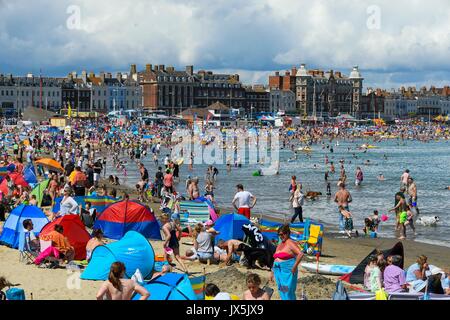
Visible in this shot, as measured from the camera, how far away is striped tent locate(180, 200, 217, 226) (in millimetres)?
17625

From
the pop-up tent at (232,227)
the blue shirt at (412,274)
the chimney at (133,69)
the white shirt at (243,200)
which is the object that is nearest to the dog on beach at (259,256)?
the pop-up tent at (232,227)

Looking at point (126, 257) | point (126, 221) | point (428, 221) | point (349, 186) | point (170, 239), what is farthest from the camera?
point (349, 186)

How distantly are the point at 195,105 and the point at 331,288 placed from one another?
12781 centimetres

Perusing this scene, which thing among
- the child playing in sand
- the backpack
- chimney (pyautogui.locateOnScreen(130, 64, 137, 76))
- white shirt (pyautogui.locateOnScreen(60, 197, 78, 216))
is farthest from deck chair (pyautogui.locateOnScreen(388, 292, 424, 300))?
chimney (pyautogui.locateOnScreen(130, 64, 137, 76))

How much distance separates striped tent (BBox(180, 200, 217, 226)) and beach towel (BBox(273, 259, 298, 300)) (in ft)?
24.9

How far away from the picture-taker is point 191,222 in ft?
57.6

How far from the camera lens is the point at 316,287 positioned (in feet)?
37.3

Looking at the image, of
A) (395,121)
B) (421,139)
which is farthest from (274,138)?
(395,121)

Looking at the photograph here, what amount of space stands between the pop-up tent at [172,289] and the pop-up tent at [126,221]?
21.0ft

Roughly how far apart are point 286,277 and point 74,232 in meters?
5.01

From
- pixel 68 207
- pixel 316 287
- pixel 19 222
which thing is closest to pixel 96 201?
pixel 68 207

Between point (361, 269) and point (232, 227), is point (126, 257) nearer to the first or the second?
point (232, 227)
